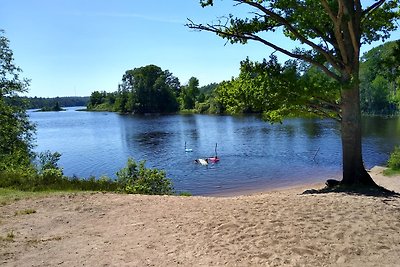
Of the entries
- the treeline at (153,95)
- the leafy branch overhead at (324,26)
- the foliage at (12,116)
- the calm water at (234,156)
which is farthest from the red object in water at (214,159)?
the treeline at (153,95)

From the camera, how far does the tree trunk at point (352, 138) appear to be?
39.9 feet

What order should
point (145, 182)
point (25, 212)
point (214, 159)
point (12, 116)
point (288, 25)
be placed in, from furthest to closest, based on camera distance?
1. point (214, 159)
2. point (12, 116)
3. point (145, 182)
4. point (288, 25)
5. point (25, 212)

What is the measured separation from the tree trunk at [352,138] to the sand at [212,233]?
7.87ft

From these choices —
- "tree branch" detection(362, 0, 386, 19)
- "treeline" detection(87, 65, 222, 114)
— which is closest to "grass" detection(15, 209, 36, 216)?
"tree branch" detection(362, 0, 386, 19)

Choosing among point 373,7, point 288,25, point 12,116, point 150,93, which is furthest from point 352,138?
point 150,93

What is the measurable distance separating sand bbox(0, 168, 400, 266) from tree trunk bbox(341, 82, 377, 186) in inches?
94.4

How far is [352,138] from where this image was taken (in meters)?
12.3

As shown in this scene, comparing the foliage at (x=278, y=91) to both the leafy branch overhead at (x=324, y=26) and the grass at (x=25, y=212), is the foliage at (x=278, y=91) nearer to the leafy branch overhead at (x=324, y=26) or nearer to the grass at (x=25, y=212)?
the leafy branch overhead at (x=324, y=26)

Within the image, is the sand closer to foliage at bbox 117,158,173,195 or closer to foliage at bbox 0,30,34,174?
foliage at bbox 117,158,173,195

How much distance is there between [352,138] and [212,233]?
23.0ft

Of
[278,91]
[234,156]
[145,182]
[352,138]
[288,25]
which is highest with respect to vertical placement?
[288,25]

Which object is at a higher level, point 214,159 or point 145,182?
point 145,182

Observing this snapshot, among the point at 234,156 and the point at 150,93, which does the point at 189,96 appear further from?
the point at 234,156

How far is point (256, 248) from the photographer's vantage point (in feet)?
21.4
